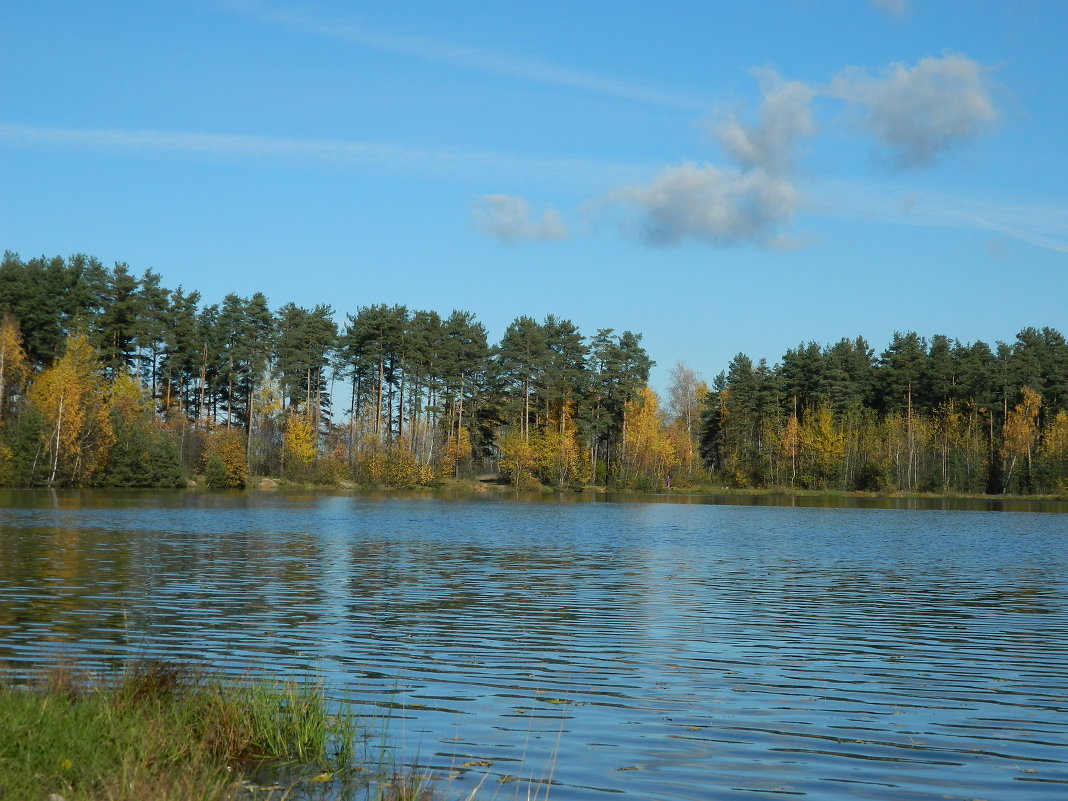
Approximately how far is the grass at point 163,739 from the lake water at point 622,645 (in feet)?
2.87

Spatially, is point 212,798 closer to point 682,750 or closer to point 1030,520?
point 682,750

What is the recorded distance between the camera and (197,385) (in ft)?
361

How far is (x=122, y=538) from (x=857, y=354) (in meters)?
103

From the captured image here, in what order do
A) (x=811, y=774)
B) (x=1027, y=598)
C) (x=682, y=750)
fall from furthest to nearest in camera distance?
(x=1027, y=598)
(x=682, y=750)
(x=811, y=774)

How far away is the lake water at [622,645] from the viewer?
916cm

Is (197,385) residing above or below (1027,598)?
above

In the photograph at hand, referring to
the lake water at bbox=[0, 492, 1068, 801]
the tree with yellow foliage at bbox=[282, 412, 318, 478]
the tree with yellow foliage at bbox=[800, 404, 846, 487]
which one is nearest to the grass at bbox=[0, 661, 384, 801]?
the lake water at bbox=[0, 492, 1068, 801]

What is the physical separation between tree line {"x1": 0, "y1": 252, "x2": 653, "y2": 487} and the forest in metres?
0.23

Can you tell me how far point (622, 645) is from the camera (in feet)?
51.0

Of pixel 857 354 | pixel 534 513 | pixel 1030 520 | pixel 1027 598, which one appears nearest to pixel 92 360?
pixel 534 513

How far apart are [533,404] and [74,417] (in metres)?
49.9

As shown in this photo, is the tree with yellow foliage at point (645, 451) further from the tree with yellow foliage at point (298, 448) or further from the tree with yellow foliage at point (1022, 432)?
the tree with yellow foliage at point (1022, 432)

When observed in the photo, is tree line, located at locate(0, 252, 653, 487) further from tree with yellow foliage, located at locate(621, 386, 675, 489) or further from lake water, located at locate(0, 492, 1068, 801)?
lake water, located at locate(0, 492, 1068, 801)

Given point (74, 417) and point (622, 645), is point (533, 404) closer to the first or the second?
point (74, 417)
